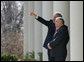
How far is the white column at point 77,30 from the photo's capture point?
12.8 m

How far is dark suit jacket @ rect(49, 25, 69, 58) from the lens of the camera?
37.6 feet

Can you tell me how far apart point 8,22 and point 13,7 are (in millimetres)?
1725

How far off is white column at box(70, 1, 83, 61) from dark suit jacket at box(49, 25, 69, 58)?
121cm

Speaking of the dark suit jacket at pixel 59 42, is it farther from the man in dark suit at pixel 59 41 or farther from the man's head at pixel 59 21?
the man's head at pixel 59 21

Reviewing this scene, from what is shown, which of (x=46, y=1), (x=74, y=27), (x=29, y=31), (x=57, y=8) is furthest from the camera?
(x=29, y=31)

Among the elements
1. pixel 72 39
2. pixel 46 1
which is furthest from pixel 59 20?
pixel 46 1

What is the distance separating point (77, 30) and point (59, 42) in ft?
4.84

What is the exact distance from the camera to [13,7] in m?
39.6

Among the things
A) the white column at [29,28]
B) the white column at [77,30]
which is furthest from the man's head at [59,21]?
the white column at [29,28]

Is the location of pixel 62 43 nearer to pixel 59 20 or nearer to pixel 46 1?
pixel 59 20

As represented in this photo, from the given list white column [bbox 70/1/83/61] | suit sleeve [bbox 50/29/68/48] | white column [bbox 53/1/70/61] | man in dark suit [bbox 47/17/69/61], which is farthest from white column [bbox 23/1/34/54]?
suit sleeve [bbox 50/29/68/48]

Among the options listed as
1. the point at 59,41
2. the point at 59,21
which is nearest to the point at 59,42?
the point at 59,41

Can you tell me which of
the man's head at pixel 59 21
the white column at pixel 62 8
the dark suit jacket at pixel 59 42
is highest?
the white column at pixel 62 8

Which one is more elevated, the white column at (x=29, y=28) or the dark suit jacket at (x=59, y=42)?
the white column at (x=29, y=28)
